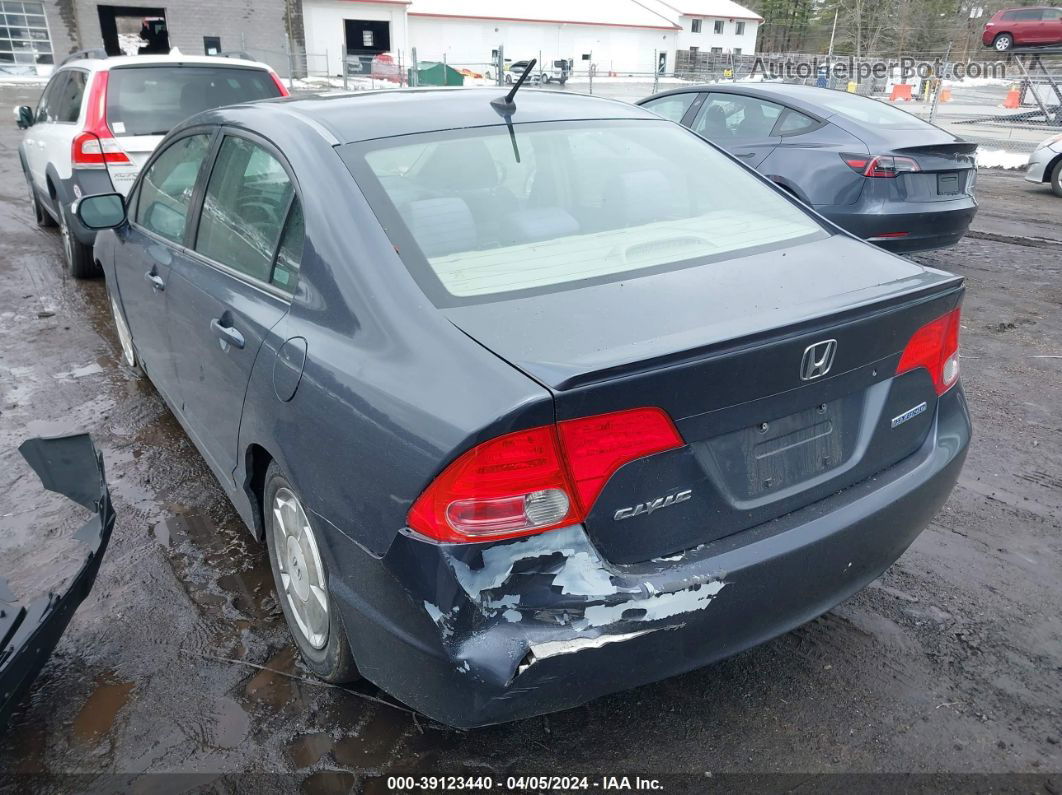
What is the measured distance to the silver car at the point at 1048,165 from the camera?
38.0ft

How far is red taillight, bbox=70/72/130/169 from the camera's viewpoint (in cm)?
639

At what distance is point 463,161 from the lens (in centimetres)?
262

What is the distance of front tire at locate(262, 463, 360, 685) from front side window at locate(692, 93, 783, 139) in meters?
6.10

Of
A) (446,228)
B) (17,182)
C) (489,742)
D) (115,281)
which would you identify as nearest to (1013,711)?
(489,742)

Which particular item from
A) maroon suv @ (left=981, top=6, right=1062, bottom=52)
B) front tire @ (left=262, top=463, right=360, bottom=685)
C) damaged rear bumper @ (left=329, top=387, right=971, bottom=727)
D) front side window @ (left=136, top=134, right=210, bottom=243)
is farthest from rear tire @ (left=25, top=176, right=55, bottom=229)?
maroon suv @ (left=981, top=6, right=1062, bottom=52)

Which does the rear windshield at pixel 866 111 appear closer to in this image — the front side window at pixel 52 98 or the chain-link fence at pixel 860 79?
the front side window at pixel 52 98

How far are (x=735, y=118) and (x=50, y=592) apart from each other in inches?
281

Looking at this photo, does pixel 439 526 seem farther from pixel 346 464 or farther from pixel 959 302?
pixel 959 302

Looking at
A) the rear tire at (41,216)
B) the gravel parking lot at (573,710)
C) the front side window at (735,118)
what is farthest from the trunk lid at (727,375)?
the rear tire at (41,216)

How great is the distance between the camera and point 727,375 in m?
1.85

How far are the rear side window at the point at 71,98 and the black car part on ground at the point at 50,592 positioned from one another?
16.7 feet

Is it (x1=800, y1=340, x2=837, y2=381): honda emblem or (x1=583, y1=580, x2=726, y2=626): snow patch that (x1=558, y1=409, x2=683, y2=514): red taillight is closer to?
(x1=583, y1=580, x2=726, y2=626): snow patch

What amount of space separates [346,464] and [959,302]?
5.87ft

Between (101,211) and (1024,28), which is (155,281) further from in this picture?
(1024,28)
